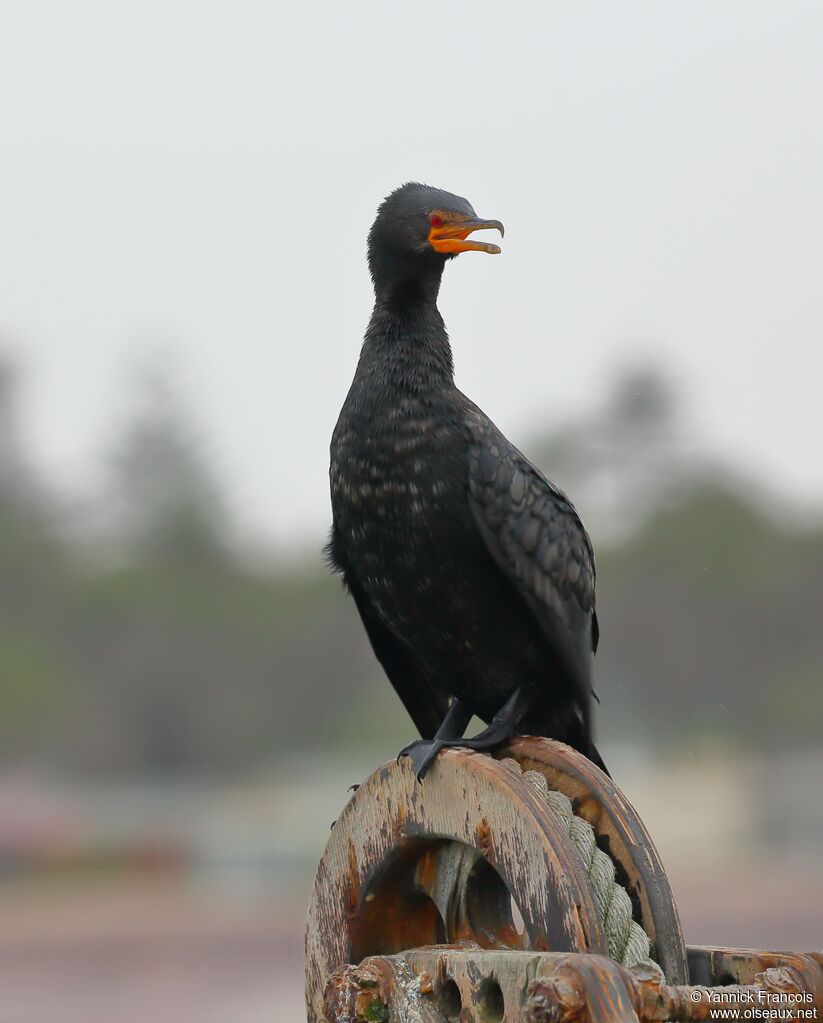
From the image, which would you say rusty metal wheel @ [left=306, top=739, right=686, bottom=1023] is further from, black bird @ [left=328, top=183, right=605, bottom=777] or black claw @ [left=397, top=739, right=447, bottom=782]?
black bird @ [left=328, top=183, right=605, bottom=777]

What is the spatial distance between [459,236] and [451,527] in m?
0.81

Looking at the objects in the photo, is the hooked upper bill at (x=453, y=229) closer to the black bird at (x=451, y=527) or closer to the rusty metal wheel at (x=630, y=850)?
the black bird at (x=451, y=527)

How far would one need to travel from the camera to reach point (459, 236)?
4809 mm

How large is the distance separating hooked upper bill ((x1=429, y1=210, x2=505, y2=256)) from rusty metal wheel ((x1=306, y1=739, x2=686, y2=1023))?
1327 mm

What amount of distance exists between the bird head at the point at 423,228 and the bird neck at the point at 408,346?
9cm

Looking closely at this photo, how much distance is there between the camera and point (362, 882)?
4.46 metres

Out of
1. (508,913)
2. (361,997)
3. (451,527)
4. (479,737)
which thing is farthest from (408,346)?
(361,997)

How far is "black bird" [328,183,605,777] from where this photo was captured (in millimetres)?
4602

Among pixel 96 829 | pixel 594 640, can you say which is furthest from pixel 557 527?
pixel 96 829

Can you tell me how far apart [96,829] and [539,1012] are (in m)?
25.3

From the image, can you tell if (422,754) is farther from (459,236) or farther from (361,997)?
(459,236)

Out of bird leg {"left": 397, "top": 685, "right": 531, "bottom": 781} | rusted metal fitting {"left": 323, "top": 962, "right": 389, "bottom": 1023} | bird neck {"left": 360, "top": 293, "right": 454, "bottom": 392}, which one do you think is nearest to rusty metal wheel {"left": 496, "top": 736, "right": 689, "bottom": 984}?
bird leg {"left": 397, "top": 685, "right": 531, "bottom": 781}

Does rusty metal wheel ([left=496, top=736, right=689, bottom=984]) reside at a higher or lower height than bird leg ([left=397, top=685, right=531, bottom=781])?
lower

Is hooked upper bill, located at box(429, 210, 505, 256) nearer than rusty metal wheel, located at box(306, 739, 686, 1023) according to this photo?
No
